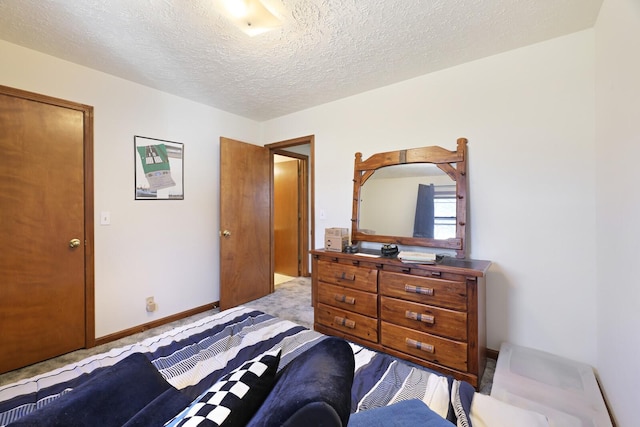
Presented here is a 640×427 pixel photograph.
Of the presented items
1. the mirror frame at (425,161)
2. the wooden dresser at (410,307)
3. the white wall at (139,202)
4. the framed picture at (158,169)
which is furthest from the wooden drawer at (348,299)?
the framed picture at (158,169)

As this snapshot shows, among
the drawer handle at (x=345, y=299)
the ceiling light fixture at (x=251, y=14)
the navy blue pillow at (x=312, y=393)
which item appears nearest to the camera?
the navy blue pillow at (x=312, y=393)

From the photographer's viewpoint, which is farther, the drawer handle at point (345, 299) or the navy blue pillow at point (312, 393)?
the drawer handle at point (345, 299)

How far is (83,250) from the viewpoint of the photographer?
2330 millimetres

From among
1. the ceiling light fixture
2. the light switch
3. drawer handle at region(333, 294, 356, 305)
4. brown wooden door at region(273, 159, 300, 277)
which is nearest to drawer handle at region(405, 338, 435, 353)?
drawer handle at region(333, 294, 356, 305)

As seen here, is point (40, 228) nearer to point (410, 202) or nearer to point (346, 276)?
point (346, 276)

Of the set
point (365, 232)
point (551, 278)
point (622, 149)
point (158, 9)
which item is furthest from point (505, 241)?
point (158, 9)

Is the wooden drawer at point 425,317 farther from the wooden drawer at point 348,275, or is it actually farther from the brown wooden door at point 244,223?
the brown wooden door at point 244,223

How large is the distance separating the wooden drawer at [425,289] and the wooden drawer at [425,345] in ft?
0.81

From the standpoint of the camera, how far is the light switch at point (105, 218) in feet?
7.99

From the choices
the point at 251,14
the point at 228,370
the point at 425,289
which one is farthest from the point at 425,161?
the point at 228,370

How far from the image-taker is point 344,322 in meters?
2.38

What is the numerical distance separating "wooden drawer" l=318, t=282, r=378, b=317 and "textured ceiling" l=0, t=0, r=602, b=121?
195cm

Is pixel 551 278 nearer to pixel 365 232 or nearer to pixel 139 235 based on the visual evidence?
pixel 365 232

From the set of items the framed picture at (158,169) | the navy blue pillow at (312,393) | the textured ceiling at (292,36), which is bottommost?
the navy blue pillow at (312,393)
